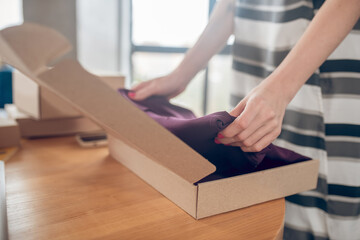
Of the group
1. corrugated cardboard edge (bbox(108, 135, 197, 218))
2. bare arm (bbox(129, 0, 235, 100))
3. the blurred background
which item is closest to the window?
the blurred background

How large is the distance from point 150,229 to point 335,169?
1.58 feet

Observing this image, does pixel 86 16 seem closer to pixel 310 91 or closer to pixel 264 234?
pixel 310 91

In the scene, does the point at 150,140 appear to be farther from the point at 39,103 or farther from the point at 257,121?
the point at 39,103

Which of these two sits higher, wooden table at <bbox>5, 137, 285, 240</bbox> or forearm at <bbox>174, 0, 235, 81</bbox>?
forearm at <bbox>174, 0, 235, 81</bbox>

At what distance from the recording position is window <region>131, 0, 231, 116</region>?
2865 millimetres

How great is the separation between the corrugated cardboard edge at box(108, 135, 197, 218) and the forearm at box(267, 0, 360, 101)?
9.2 inches

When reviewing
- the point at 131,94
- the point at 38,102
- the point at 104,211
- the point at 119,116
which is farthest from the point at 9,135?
the point at 119,116

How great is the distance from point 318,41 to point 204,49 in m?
0.39

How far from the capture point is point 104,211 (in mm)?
506

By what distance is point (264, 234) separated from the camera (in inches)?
17.8

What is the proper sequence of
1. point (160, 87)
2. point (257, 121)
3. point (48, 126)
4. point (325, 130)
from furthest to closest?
point (48, 126) → point (160, 87) → point (325, 130) → point (257, 121)

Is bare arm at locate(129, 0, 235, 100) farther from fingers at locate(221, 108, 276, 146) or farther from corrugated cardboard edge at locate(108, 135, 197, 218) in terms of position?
fingers at locate(221, 108, 276, 146)

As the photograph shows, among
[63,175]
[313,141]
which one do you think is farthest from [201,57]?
[63,175]

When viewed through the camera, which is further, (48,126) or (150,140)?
(48,126)
